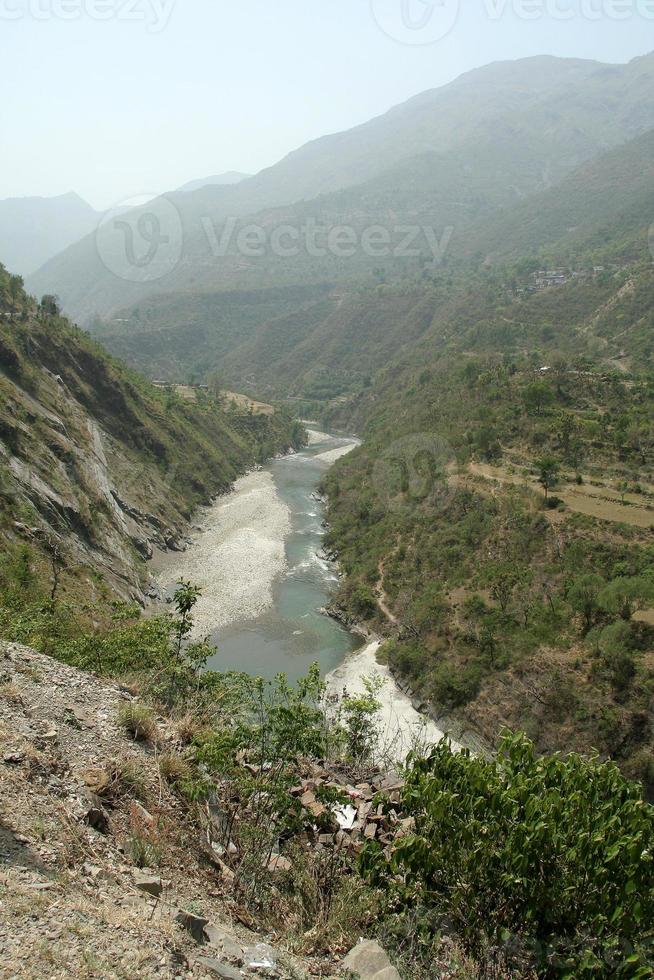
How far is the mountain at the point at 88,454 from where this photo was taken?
2717 centimetres

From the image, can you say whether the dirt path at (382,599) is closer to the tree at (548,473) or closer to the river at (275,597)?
the river at (275,597)

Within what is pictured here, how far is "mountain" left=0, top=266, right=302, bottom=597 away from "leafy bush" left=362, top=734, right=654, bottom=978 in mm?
20915

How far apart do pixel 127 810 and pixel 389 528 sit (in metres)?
32.6

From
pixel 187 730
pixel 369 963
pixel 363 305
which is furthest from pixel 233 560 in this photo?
pixel 363 305

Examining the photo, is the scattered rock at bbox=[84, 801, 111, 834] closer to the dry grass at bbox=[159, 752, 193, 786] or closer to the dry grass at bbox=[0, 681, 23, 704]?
the dry grass at bbox=[159, 752, 193, 786]

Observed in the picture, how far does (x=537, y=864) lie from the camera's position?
5504 millimetres

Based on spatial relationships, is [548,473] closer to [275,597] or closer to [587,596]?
[587,596]

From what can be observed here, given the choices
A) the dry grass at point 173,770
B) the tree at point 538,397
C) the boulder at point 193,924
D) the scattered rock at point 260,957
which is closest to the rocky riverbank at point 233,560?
the tree at point 538,397

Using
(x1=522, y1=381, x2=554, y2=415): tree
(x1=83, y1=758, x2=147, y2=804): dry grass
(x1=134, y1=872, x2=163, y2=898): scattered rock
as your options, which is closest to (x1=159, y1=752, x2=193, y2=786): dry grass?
(x1=83, y1=758, x2=147, y2=804): dry grass

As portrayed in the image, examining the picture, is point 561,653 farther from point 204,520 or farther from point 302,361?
point 302,361

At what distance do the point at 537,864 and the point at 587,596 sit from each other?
1964 cm

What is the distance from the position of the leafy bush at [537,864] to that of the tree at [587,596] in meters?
18.1

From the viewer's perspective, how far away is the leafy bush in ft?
17.3

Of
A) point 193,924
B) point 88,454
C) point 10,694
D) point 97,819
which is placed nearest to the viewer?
point 193,924
